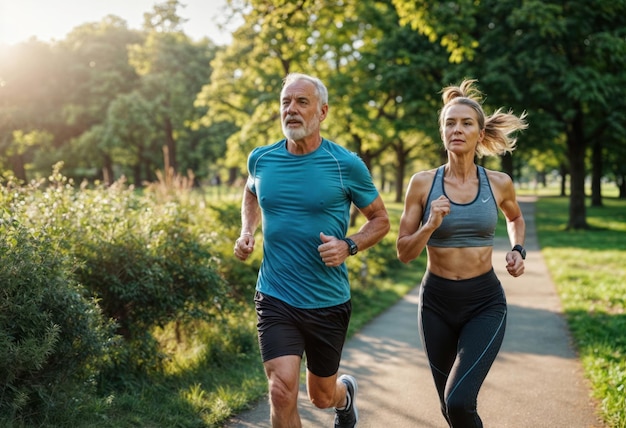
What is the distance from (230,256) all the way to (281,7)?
451cm

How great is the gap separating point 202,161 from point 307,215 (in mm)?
45435

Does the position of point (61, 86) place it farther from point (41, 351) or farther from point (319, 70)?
point (41, 351)

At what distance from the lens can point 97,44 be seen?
138 feet

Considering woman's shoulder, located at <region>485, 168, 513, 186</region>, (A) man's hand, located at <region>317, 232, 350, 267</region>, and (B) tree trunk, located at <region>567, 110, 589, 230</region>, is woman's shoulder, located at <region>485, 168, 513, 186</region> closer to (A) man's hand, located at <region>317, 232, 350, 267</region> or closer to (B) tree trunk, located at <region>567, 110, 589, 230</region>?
(A) man's hand, located at <region>317, 232, 350, 267</region>

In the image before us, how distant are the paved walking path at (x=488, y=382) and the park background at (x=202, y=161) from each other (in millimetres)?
244

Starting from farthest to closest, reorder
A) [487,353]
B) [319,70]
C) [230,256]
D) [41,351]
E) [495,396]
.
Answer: [319,70] < [230,256] < [495,396] < [41,351] < [487,353]

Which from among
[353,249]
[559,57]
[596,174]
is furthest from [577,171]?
[353,249]

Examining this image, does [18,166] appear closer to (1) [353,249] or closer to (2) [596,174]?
(2) [596,174]

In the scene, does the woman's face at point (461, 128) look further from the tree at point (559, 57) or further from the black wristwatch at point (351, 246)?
the tree at point (559, 57)

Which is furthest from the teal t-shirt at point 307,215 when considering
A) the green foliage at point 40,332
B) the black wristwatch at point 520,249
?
the green foliage at point 40,332

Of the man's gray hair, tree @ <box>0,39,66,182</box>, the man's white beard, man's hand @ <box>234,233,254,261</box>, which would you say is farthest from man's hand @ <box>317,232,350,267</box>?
tree @ <box>0,39,66,182</box>

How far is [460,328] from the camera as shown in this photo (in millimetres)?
3764

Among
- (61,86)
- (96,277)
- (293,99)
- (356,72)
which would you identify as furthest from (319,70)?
(61,86)

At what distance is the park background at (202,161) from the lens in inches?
171
